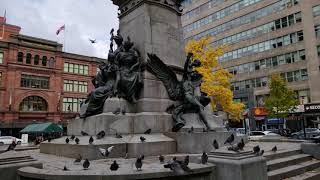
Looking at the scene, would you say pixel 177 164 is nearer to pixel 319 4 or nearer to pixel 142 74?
pixel 142 74

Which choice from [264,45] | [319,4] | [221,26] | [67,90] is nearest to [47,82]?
[67,90]

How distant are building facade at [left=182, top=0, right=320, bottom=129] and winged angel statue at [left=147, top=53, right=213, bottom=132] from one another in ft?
121

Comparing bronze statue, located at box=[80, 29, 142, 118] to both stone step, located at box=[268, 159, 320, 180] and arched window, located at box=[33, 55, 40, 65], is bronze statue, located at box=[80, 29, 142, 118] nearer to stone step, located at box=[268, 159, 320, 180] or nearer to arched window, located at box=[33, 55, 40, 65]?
stone step, located at box=[268, 159, 320, 180]

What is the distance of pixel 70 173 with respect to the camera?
16.6 feet

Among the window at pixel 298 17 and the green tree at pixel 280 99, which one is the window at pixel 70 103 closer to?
the green tree at pixel 280 99

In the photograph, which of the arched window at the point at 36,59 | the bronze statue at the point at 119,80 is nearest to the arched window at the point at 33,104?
the arched window at the point at 36,59

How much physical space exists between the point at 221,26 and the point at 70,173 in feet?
177

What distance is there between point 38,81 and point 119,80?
49949 mm

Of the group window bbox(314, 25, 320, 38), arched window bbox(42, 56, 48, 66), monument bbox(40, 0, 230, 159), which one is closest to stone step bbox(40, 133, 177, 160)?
monument bbox(40, 0, 230, 159)

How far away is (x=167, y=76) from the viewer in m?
11.0

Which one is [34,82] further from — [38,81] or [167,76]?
[167,76]

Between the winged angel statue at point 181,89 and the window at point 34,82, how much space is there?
4903cm

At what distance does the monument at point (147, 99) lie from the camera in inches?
352

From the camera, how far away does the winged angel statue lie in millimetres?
10320
